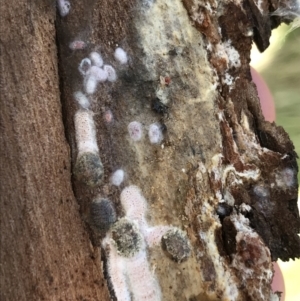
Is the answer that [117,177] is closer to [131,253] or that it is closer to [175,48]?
[131,253]

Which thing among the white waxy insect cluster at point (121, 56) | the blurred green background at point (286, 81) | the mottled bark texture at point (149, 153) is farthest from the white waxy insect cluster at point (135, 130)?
the blurred green background at point (286, 81)

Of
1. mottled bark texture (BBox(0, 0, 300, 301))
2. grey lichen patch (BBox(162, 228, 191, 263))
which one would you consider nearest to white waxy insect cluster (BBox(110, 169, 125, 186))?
mottled bark texture (BBox(0, 0, 300, 301))

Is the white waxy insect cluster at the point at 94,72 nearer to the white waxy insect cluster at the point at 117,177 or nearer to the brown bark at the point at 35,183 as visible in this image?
the brown bark at the point at 35,183

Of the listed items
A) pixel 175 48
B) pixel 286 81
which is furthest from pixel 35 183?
pixel 286 81

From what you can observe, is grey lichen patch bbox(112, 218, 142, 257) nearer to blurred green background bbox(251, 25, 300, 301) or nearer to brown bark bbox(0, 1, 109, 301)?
brown bark bbox(0, 1, 109, 301)

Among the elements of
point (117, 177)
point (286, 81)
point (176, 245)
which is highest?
point (286, 81)

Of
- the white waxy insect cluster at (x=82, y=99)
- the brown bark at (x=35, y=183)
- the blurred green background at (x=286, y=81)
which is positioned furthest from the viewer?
the blurred green background at (x=286, y=81)
